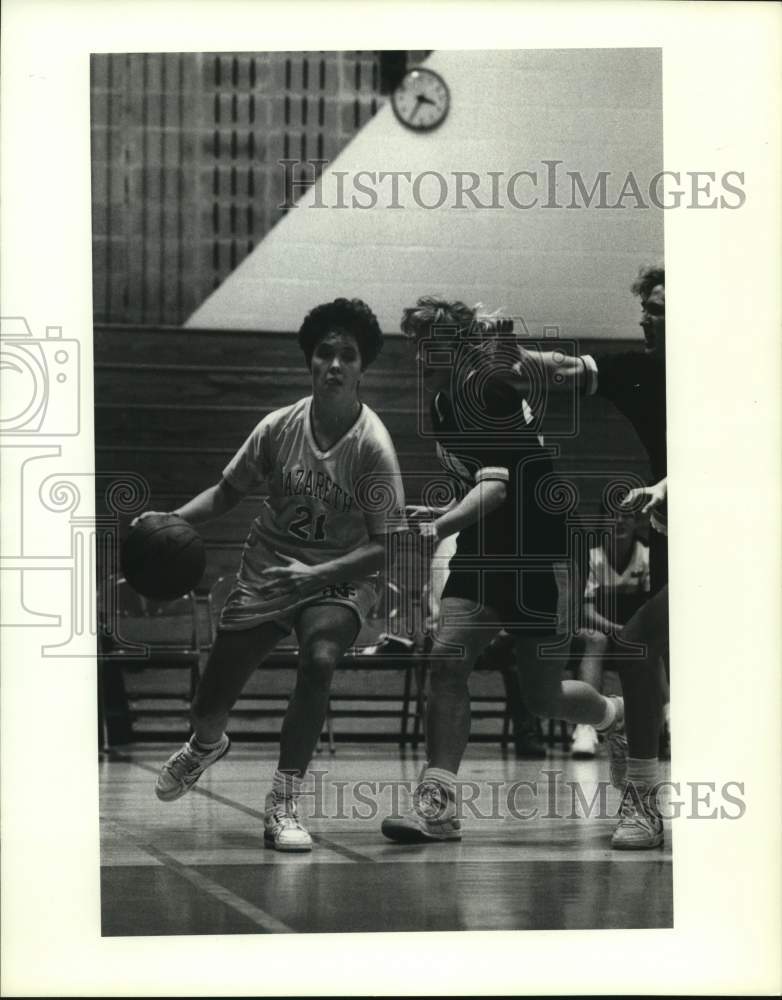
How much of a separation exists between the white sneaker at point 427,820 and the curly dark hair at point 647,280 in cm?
161

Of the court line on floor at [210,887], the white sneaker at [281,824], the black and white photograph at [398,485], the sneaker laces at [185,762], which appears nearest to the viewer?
the court line on floor at [210,887]

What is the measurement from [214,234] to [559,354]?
110cm

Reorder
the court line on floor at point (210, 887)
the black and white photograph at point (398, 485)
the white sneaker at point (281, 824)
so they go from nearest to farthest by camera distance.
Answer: the court line on floor at point (210, 887) < the black and white photograph at point (398, 485) < the white sneaker at point (281, 824)

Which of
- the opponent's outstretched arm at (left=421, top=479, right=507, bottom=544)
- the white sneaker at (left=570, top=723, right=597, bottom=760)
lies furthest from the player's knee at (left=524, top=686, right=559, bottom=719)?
the opponent's outstretched arm at (left=421, top=479, right=507, bottom=544)

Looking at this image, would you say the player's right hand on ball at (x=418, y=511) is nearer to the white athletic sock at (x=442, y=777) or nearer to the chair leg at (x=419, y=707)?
the chair leg at (x=419, y=707)

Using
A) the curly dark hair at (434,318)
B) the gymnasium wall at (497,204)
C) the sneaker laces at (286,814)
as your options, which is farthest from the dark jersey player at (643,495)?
the sneaker laces at (286,814)

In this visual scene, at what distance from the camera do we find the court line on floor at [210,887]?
645 centimetres

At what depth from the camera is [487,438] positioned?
22.0 feet

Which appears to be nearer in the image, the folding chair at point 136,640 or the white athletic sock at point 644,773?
the folding chair at point 136,640

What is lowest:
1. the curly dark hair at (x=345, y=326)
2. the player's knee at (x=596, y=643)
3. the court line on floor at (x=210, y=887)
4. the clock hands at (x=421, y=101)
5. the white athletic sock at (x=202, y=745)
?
the court line on floor at (x=210, y=887)

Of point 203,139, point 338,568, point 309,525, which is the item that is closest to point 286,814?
point 338,568

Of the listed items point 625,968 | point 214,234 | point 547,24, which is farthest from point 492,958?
point 547,24

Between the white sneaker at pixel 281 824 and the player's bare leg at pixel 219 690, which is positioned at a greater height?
the player's bare leg at pixel 219 690

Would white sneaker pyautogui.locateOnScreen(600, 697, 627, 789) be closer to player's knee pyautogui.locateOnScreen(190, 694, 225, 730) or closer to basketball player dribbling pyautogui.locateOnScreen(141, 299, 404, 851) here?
basketball player dribbling pyautogui.locateOnScreen(141, 299, 404, 851)
